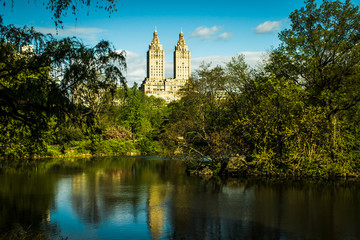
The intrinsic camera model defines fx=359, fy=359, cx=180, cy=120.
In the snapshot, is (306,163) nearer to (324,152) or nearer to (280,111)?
A: (324,152)

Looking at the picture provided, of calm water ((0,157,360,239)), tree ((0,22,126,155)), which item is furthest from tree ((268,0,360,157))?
tree ((0,22,126,155))

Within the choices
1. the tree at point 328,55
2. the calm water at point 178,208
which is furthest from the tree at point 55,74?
the tree at point 328,55

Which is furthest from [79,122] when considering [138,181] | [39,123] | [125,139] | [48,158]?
[125,139]

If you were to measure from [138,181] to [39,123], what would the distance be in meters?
20.7

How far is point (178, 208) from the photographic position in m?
20.7

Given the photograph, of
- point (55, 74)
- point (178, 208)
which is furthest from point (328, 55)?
point (55, 74)

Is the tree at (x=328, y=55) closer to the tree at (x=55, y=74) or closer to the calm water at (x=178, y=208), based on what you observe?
the calm water at (x=178, y=208)

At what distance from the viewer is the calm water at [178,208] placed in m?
16.1

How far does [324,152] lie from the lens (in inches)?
1203

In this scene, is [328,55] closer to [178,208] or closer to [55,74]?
[178,208]

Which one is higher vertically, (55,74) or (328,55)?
(328,55)

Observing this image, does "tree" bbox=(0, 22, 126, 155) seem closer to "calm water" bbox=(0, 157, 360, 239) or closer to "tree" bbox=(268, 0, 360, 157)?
"calm water" bbox=(0, 157, 360, 239)

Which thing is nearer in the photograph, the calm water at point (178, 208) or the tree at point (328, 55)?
the calm water at point (178, 208)

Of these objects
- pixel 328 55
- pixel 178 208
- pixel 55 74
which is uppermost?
pixel 328 55
